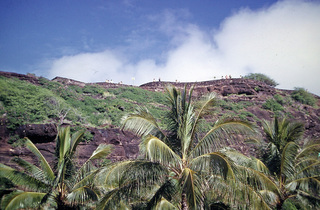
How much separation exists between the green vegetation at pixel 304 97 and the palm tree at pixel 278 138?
121 ft

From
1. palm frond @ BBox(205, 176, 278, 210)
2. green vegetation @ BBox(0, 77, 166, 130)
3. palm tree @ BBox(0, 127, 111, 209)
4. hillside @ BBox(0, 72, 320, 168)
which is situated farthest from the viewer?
green vegetation @ BBox(0, 77, 166, 130)

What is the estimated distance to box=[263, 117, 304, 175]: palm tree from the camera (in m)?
12.1

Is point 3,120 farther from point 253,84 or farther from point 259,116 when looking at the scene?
point 253,84

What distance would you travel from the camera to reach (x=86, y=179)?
10.3 m

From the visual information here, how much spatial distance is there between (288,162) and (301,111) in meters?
32.6

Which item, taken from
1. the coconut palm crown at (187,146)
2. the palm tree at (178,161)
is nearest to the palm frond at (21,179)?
the palm tree at (178,161)

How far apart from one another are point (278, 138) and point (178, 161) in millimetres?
6101

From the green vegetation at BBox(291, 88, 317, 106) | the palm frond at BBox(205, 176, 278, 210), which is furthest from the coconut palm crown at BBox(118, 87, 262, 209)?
the green vegetation at BBox(291, 88, 317, 106)

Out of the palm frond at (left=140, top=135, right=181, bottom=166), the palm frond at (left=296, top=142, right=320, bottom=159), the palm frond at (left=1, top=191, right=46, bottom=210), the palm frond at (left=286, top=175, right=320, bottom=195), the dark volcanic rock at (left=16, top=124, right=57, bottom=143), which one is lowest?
the palm frond at (left=286, top=175, right=320, bottom=195)

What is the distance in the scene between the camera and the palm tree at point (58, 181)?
9266mm

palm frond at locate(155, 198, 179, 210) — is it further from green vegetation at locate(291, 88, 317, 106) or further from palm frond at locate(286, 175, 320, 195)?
green vegetation at locate(291, 88, 317, 106)

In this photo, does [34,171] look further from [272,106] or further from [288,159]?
[272,106]

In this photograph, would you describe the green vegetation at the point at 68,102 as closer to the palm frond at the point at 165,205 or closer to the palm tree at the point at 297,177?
the palm frond at the point at 165,205

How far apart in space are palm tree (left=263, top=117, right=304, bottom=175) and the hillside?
91 centimetres
